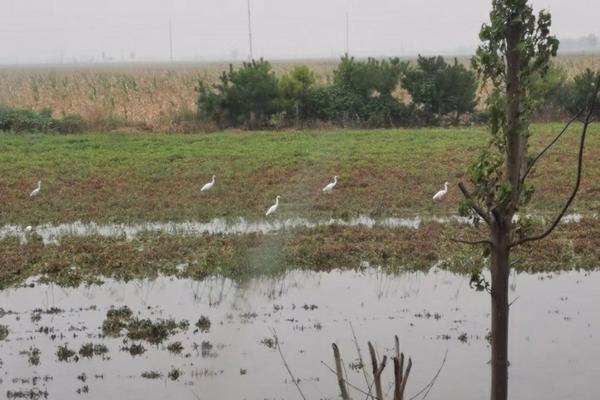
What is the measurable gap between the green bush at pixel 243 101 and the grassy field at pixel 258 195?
2.53 m

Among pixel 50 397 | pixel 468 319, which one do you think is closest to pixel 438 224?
pixel 468 319

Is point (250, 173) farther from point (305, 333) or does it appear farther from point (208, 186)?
point (305, 333)

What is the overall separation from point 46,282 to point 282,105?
1852 cm

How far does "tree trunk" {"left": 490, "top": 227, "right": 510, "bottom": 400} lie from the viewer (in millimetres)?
5422

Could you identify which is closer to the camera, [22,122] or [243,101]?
[22,122]

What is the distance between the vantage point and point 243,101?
31422mm

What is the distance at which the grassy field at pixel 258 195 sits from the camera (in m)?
14.6

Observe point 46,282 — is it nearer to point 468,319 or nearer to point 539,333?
point 468,319

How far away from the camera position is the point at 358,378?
10031 mm

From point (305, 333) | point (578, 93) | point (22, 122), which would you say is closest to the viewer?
point (305, 333)

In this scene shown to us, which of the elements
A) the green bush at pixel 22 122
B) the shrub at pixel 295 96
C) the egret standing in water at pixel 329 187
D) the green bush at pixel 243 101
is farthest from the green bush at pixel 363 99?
the egret standing in water at pixel 329 187

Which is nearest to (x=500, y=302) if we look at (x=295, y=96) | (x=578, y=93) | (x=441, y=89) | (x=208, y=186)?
(x=208, y=186)

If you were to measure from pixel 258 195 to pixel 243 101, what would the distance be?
A: 11990 millimetres

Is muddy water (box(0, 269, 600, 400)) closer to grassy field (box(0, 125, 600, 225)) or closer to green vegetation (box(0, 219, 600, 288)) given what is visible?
green vegetation (box(0, 219, 600, 288))
